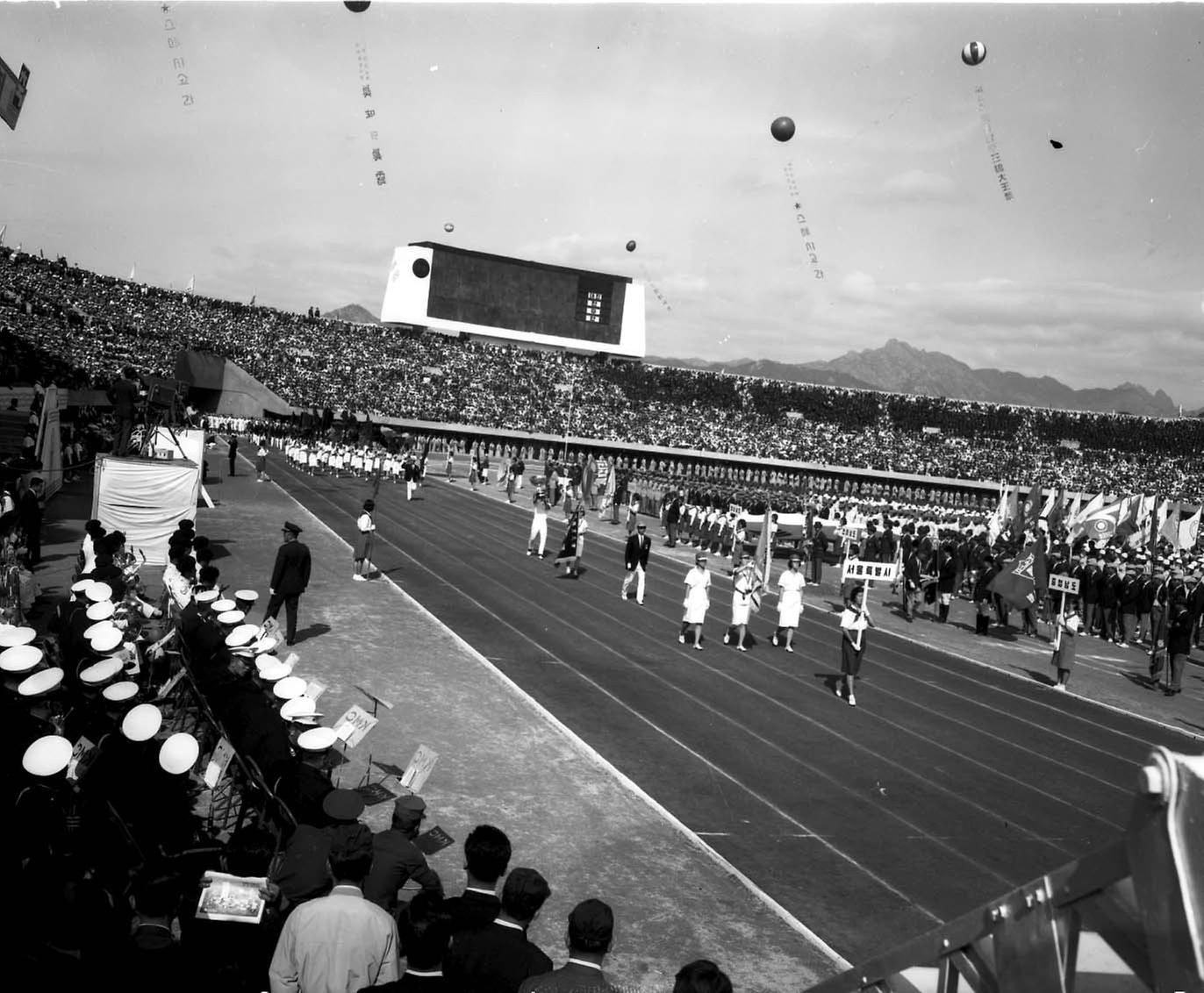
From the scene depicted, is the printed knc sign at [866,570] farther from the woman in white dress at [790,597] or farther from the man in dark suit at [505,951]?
the man in dark suit at [505,951]

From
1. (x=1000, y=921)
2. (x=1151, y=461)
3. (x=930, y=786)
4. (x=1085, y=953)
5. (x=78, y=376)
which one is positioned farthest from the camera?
(x=1151, y=461)

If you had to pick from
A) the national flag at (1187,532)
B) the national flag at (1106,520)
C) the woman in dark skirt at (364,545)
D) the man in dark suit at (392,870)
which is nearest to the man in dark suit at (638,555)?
the woman in dark skirt at (364,545)

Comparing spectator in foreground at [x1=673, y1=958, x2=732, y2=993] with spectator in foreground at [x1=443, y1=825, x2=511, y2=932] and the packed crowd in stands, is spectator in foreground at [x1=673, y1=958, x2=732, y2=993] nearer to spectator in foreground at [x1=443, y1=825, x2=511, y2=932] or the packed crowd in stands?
spectator in foreground at [x1=443, y1=825, x2=511, y2=932]

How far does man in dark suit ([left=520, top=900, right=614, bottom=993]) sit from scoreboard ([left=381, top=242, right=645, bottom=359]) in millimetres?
77688

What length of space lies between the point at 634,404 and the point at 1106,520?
60622mm

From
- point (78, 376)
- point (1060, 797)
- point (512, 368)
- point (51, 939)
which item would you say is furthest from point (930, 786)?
point (512, 368)

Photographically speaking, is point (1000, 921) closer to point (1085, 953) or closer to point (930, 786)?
point (1085, 953)

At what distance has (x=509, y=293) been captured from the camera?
79.4m

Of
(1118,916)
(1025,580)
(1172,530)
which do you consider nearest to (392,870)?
(1118,916)

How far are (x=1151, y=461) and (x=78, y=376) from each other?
78.6m

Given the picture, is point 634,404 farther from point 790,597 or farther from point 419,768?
point 419,768

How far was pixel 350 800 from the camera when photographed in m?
5.53

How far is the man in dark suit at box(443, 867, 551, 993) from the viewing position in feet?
12.6

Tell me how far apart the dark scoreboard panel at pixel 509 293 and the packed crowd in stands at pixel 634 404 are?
597 cm
